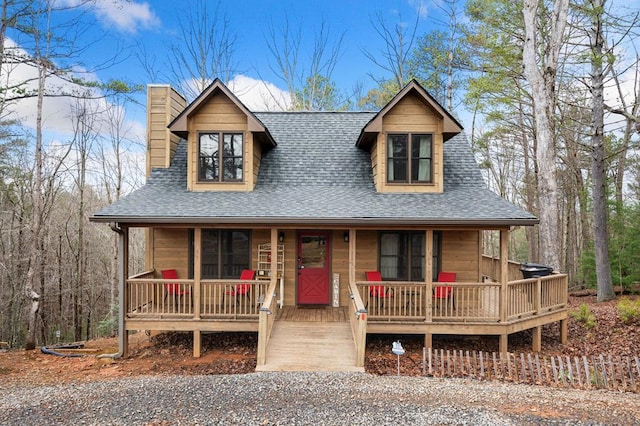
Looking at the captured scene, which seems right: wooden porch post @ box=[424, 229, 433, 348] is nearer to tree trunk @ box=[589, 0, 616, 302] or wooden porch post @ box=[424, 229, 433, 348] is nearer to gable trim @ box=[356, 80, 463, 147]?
gable trim @ box=[356, 80, 463, 147]

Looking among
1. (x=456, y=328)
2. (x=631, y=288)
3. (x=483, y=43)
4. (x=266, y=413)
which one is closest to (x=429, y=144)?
(x=456, y=328)

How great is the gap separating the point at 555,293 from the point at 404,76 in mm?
16005

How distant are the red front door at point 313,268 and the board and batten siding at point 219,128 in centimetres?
232

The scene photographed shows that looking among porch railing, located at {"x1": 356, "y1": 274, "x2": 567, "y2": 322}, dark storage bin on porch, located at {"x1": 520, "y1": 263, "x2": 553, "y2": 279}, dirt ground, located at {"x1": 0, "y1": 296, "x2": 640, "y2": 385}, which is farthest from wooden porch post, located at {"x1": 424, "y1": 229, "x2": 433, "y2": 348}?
dark storage bin on porch, located at {"x1": 520, "y1": 263, "x2": 553, "y2": 279}

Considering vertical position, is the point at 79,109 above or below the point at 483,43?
below

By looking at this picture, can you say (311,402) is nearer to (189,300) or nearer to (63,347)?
(189,300)

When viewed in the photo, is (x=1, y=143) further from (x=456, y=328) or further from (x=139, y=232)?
(x=456, y=328)

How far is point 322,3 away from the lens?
21219 millimetres

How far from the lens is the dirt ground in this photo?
802 cm

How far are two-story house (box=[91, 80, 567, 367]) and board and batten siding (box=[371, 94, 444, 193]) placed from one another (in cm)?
3

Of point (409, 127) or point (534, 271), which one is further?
point (409, 127)

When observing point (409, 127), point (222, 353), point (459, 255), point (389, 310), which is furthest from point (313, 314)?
point (409, 127)

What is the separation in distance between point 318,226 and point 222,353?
13.2 ft

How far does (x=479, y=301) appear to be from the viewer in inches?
354
